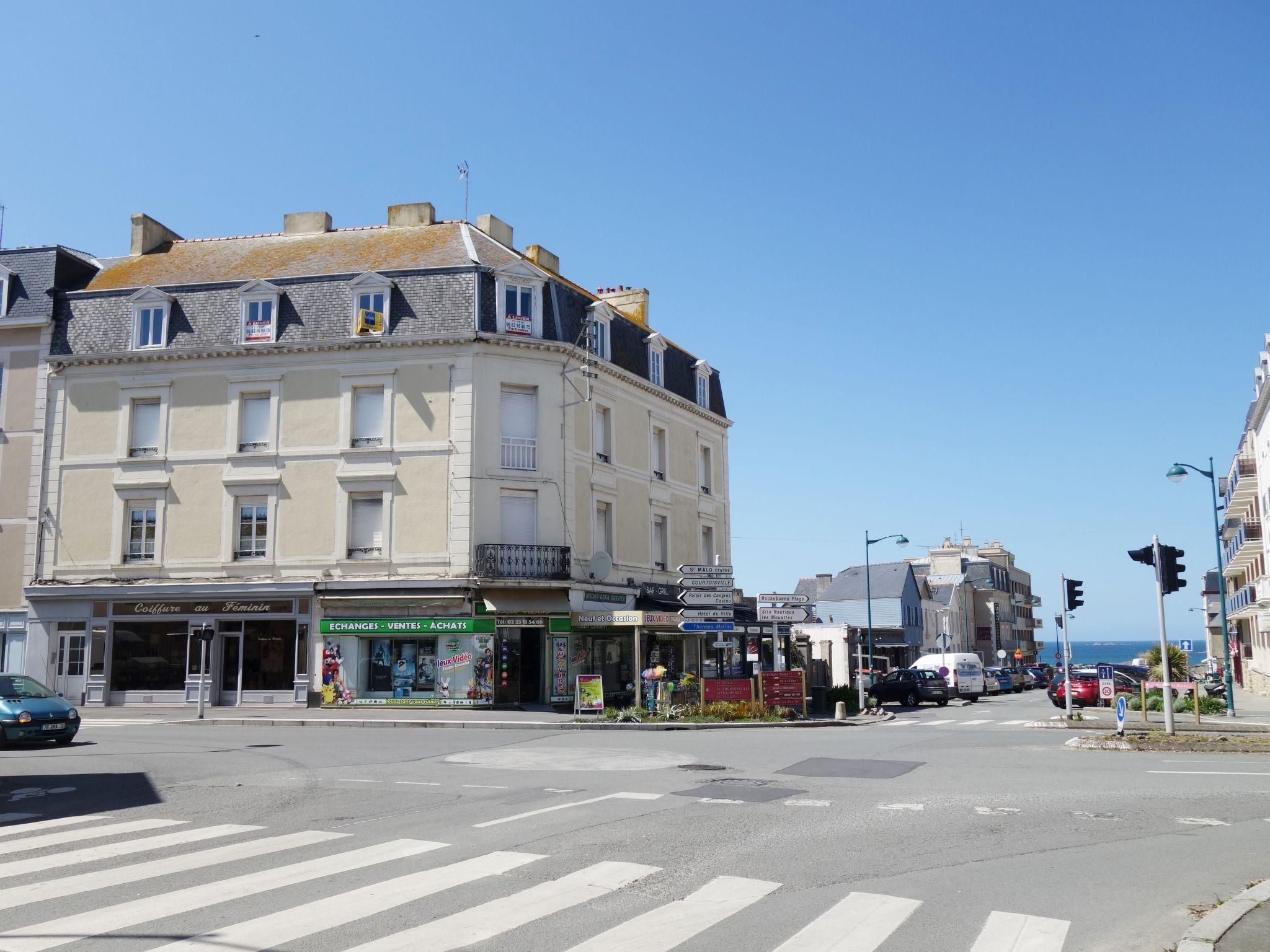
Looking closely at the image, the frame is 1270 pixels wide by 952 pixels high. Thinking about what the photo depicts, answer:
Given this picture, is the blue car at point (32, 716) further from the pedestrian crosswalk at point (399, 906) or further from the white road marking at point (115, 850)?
the pedestrian crosswalk at point (399, 906)

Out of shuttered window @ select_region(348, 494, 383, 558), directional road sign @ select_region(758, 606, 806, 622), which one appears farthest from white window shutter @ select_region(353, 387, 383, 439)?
directional road sign @ select_region(758, 606, 806, 622)

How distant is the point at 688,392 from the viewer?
3841 centimetres

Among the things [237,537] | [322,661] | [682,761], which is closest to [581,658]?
[322,661]

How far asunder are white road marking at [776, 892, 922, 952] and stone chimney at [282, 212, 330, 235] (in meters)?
32.0

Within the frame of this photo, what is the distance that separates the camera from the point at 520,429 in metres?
30.2

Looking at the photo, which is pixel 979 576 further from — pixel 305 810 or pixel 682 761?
pixel 305 810

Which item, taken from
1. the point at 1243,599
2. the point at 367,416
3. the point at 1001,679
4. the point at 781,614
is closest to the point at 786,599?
the point at 781,614

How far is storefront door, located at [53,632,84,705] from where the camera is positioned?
30.4 m

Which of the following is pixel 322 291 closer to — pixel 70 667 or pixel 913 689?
pixel 70 667

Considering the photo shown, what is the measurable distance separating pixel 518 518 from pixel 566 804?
1840 centimetres

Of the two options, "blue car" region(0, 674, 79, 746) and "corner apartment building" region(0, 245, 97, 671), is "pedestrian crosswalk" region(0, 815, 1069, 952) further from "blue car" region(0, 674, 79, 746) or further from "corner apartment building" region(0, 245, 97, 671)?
"corner apartment building" region(0, 245, 97, 671)

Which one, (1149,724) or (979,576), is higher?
(979,576)

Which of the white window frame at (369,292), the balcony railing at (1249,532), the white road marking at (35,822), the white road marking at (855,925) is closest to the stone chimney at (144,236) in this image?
the white window frame at (369,292)

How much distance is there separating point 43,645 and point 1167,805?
29.5 m
